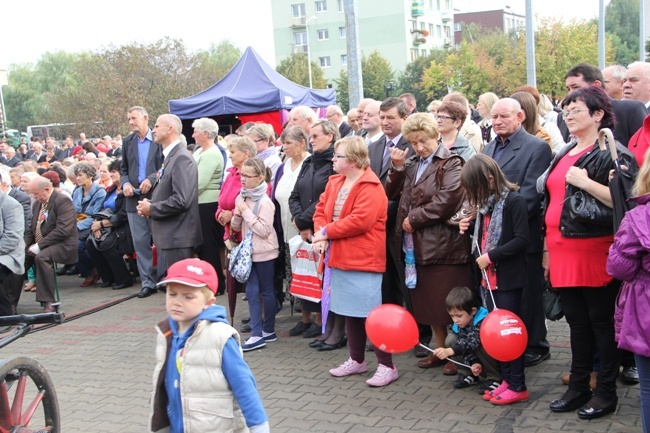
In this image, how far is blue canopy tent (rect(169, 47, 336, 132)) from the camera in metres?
16.9

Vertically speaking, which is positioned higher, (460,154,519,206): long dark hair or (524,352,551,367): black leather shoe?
(460,154,519,206): long dark hair

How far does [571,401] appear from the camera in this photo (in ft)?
15.9

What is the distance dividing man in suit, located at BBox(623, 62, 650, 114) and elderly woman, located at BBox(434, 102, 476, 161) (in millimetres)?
1345

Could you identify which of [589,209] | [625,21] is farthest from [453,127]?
[625,21]

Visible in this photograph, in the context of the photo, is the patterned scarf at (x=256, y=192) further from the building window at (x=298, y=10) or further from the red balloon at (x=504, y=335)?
the building window at (x=298, y=10)

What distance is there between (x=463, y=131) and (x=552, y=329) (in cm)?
233

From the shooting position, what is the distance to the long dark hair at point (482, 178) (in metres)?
5.03

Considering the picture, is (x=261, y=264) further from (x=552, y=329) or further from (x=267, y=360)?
(x=552, y=329)

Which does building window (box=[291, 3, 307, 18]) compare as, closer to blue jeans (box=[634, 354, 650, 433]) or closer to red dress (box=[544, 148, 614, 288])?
red dress (box=[544, 148, 614, 288])

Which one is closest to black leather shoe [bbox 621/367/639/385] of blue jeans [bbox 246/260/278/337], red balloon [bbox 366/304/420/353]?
red balloon [bbox 366/304/420/353]

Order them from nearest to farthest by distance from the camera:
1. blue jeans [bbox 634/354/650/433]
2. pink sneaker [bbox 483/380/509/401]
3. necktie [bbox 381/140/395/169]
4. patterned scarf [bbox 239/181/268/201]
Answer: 1. blue jeans [bbox 634/354/650/433]
2. pink sneaker [bbox 483/380/509/401]
3. necktie [bbox 381/140/395/169]
4. patterned scarf [bbox 239/181/268/201]

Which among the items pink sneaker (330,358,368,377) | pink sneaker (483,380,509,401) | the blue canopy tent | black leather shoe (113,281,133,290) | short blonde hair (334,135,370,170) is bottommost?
black leather shoe (113,281,133,290)

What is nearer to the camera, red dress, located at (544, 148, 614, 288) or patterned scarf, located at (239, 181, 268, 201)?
red dress, located at (544, 148, 614, 288)

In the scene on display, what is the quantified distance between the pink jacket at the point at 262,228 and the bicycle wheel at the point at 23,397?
288 cm
